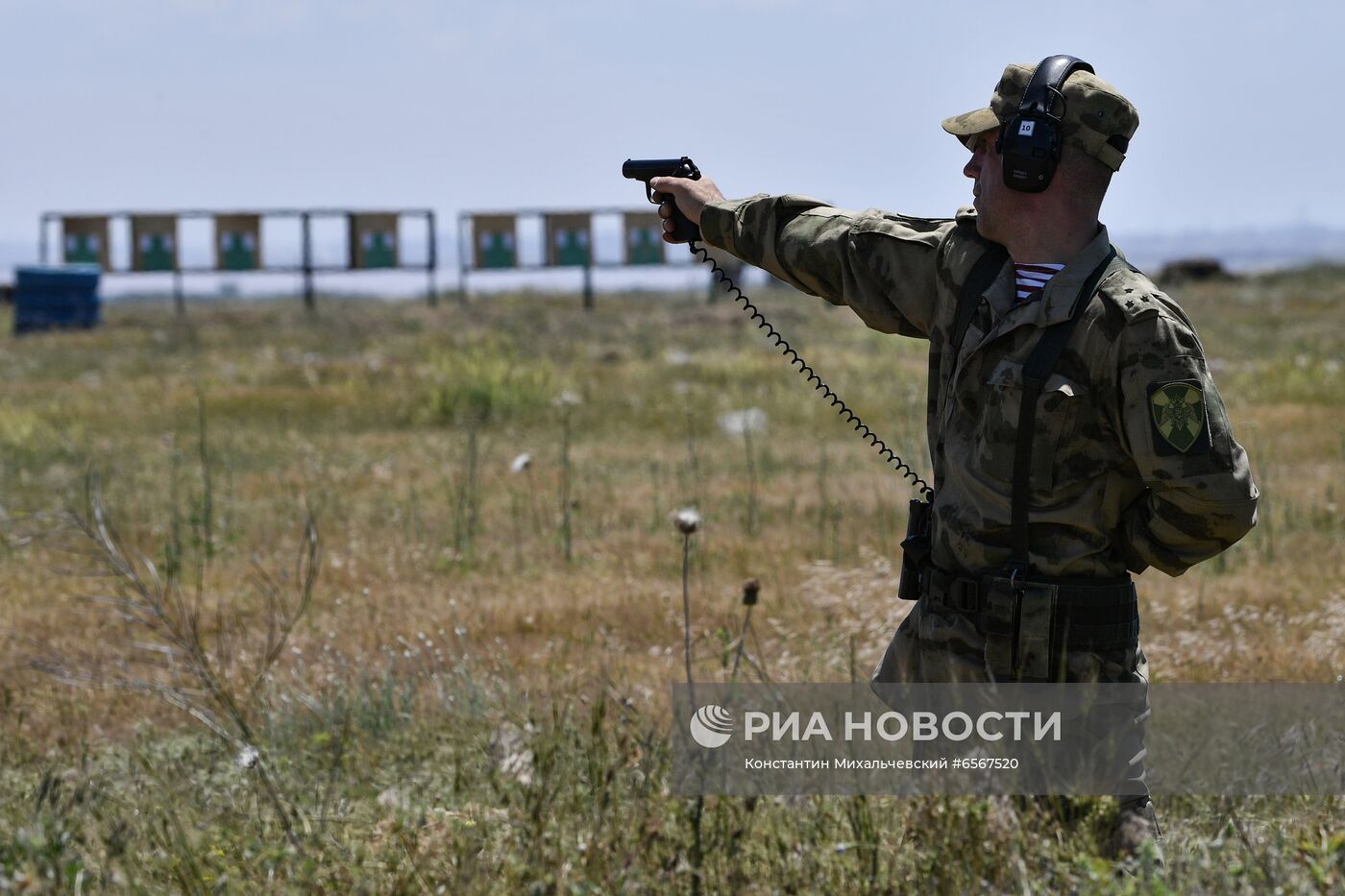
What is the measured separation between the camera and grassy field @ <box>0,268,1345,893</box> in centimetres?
251

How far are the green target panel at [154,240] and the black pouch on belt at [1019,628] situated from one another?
30.1m

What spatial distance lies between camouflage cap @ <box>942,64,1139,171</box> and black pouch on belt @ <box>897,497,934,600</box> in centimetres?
77

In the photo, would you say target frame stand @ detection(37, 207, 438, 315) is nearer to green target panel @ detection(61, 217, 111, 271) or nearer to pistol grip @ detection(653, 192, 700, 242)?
green target panel @ detection(61, 217, 111, 271)

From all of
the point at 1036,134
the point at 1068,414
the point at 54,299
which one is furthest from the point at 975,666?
the point at 54,299

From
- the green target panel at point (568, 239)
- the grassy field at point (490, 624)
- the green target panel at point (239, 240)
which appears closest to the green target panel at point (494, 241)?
the green target panel at point (568, 239)

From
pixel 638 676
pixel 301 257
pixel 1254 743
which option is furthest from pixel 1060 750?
pixel 301 257

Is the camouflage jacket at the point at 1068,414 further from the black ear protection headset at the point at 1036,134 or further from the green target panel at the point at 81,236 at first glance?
the green target panel at the point at 81,236

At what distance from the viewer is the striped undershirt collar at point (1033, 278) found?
2.69m

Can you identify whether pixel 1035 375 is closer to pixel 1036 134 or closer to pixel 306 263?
pixel 1036 134

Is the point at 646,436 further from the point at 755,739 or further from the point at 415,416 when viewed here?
the point at 755,739

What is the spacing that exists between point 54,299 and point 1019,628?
2401 cm

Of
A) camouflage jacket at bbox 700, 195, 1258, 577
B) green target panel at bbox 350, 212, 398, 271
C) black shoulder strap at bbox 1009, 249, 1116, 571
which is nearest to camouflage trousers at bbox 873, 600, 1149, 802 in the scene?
camouflage jacket at bbox 700, 195, 1258, 577

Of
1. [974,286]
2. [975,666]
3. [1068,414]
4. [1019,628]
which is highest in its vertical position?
[974,286]

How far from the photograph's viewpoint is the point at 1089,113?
102 inches
